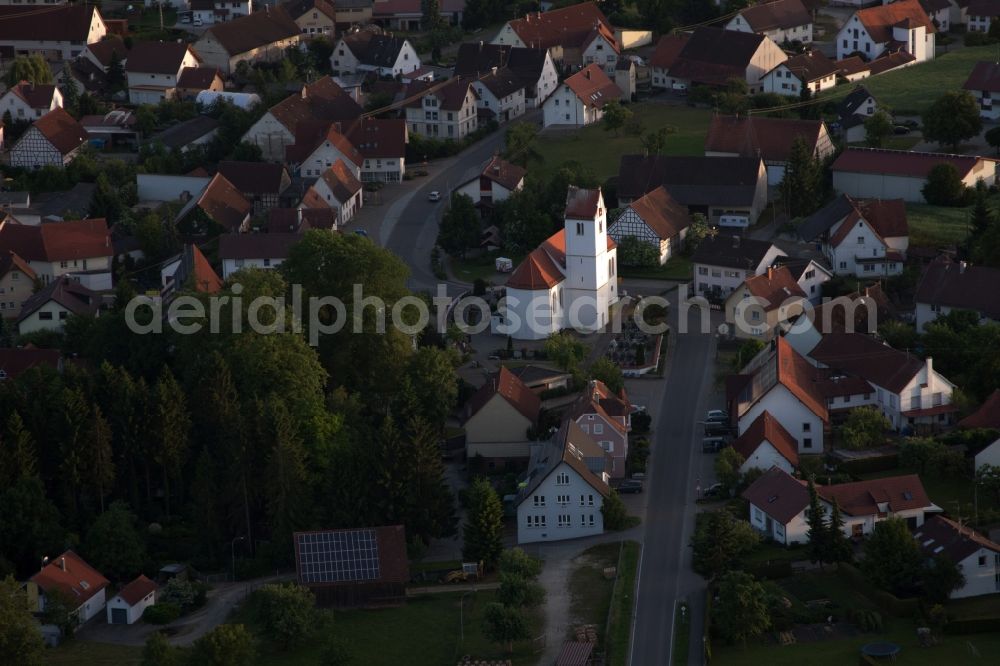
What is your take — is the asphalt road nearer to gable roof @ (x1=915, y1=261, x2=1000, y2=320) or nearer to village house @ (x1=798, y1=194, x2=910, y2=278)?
village house @ (x1=798, y1=194, x2=910, y2=278)

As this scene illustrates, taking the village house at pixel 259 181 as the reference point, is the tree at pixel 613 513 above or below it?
below

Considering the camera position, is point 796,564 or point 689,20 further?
point 689,20

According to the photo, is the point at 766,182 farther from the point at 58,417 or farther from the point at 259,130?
the point at 58,417

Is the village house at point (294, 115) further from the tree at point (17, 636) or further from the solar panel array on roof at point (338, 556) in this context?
the tree at point (17, 636)

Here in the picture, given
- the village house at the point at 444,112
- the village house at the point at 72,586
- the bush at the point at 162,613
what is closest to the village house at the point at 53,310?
the village house at the point at 72,586

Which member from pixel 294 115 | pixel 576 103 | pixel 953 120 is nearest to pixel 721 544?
pixel 953 120

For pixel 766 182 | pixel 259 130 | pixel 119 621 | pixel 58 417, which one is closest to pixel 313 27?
pixel 259 130
